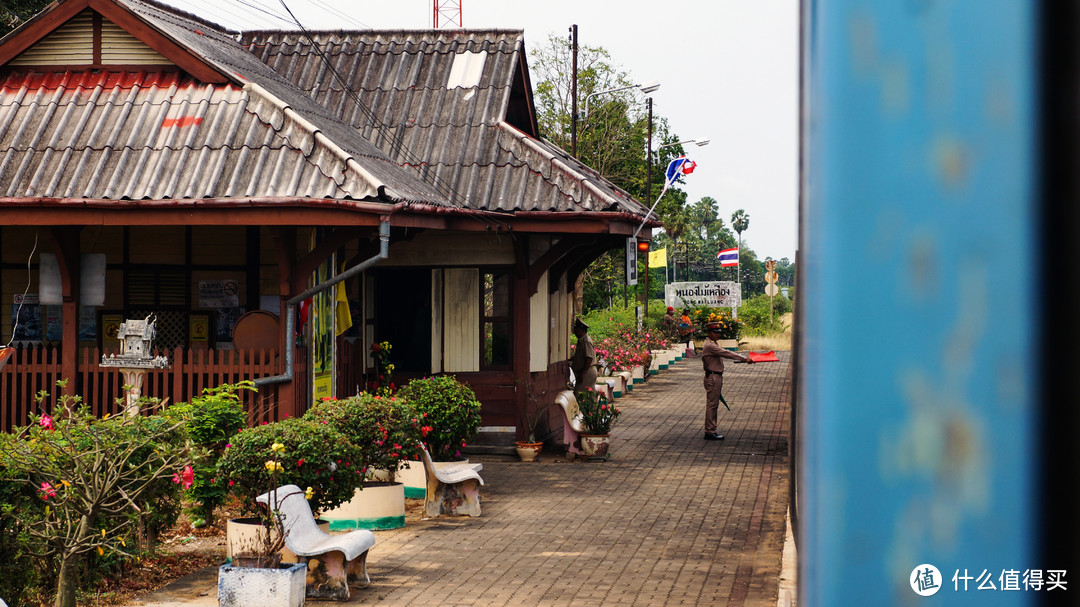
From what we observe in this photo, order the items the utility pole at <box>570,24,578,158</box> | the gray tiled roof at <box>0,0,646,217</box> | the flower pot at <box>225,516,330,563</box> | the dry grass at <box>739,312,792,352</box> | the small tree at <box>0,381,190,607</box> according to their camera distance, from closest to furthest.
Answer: the small tree at <box>0,381,190,607</box> → the flower pot at <box>225,516,330,563</box> → the gray tiled roof at <box>0,0,646,217</box> → the utility pole at <box>570,24,578,158</box> → the dry grass at <box>739,312,792,352</box>

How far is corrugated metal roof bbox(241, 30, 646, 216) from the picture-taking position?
14.4 metres

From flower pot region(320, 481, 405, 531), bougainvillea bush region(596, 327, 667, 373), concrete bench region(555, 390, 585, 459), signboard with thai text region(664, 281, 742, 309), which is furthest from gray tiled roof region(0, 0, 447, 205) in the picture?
signboard with thai text region(664, 281, 742, 309)

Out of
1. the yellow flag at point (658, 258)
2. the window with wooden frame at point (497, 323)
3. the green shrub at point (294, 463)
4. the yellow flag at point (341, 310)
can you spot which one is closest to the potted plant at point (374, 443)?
the green shrub at point (294, 463)

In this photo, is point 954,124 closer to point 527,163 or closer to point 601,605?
point 601,605

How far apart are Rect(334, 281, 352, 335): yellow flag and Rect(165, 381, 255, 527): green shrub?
12.1 ft

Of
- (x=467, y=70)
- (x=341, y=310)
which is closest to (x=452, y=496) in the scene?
(x=341, y=310)

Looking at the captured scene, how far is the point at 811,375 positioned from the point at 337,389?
13.1 metres

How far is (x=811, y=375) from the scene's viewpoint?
3.18ft

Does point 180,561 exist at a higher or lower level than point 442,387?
lower

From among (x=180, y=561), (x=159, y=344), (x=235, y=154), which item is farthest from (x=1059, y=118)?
(x=159, y=344)

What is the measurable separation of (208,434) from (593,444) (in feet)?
23.2

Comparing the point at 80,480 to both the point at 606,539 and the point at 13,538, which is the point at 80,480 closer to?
the point at 13,538

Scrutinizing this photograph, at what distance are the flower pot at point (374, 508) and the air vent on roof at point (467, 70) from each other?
7.98 m

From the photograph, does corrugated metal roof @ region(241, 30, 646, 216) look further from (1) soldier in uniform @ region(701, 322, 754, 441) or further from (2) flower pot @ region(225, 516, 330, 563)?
(2) flower pot @ region(225, 516, 330, 563)
